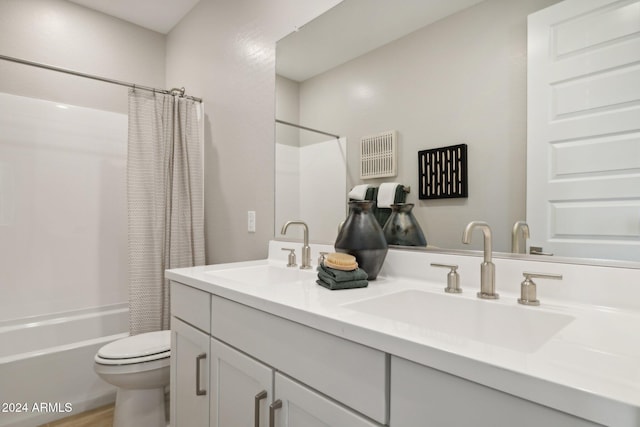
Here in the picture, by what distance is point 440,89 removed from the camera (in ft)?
3.87

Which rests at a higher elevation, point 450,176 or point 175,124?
point 175,124

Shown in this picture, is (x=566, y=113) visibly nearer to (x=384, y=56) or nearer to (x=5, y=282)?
(x=384, y=56)

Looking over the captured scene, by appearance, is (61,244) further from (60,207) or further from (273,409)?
(273,409)

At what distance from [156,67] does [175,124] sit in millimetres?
1083

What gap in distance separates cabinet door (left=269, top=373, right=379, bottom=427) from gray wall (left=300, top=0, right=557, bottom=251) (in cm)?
66

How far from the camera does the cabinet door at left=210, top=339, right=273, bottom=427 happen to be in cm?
91

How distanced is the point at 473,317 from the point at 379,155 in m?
0.70

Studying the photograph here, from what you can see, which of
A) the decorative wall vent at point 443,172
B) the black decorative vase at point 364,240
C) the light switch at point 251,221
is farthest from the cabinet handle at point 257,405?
the light switch at point 251,221

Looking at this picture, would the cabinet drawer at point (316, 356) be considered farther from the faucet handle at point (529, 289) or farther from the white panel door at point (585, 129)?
the white panel door at point (585, 129)

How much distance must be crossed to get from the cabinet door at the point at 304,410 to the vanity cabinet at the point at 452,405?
4.1 inches

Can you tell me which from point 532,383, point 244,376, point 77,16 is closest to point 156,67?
point 77,16

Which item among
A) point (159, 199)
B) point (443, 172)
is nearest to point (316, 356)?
point (443, 172)

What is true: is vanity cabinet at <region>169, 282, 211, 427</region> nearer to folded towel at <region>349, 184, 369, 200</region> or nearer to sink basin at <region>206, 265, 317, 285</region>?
sink basin at <region>206, 265, 317, 285</region>

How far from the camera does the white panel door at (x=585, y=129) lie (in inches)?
32.4
